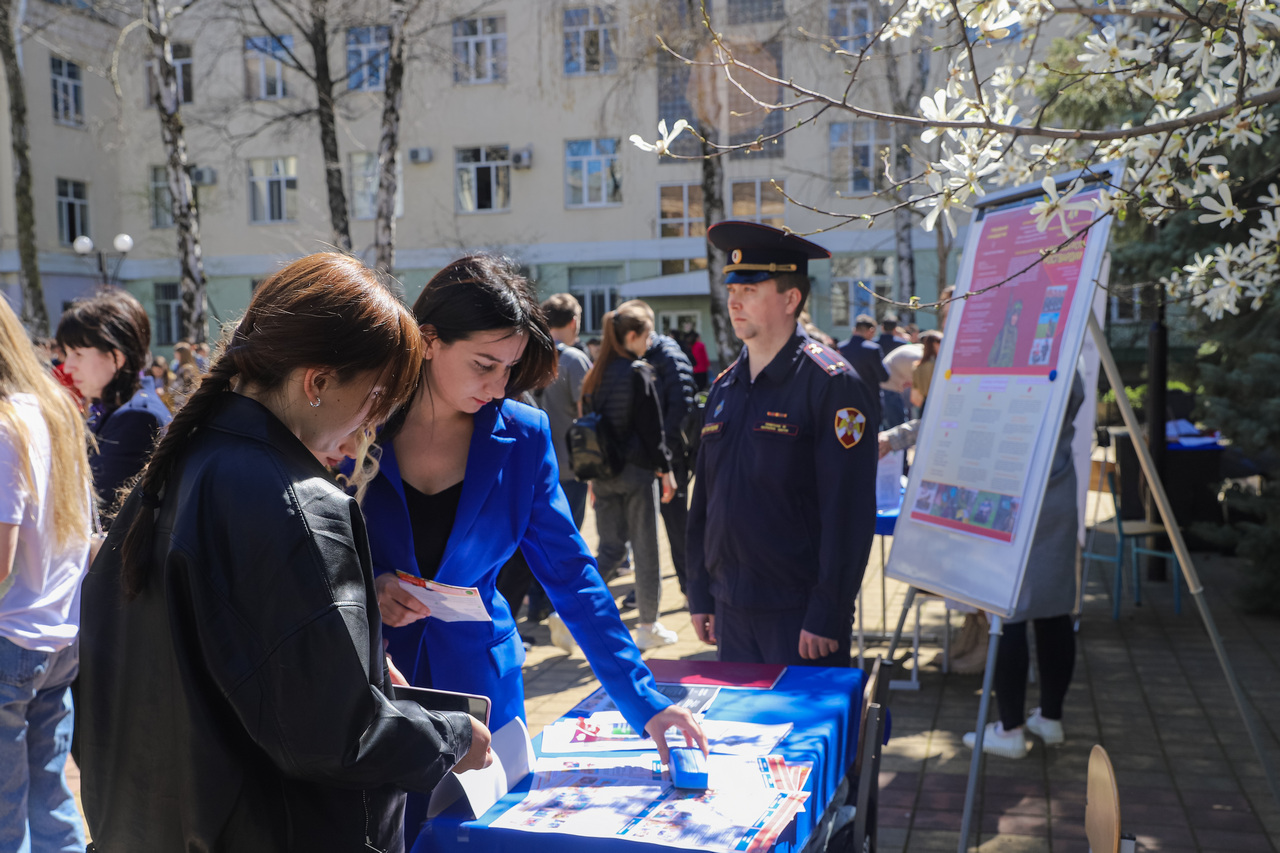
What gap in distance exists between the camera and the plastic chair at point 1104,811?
1.74m

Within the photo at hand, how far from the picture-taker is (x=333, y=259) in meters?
1.51

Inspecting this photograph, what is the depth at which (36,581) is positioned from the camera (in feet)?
8.56

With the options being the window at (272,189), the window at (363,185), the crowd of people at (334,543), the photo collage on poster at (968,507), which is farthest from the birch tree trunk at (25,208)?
the photo collage on poster at (968,507)

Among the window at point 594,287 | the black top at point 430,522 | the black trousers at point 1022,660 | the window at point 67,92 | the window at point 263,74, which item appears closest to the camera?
the black top at point 430,522

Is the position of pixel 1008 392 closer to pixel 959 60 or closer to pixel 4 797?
pixel 959 60

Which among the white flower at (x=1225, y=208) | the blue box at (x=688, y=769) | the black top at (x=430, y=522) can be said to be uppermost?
the white flower at (x=1225, y=208)

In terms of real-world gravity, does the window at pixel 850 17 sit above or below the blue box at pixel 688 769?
above

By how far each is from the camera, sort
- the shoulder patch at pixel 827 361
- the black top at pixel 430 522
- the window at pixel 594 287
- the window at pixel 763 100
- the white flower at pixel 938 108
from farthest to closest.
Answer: the window at pixel 594 287, the window at pixel 763 100, the shoulder patch at pixel 827 361, the white flower at pixel 938 108, the black top at pixel 430 522

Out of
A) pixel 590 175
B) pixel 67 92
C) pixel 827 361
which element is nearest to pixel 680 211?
pixel 590 175

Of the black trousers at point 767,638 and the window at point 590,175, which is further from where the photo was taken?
the window at point 590,175

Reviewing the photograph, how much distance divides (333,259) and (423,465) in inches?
31.1

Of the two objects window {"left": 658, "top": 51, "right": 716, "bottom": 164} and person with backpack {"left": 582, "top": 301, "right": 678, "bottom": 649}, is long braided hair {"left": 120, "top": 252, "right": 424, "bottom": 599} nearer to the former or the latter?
person with backpack {"left": 582, "top": 301, "right": 678, "bottom": 649}

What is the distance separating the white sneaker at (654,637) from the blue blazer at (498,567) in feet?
12.7

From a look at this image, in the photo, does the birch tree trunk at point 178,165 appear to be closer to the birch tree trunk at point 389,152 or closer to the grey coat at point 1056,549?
the birch tree trunk at point 389,152
